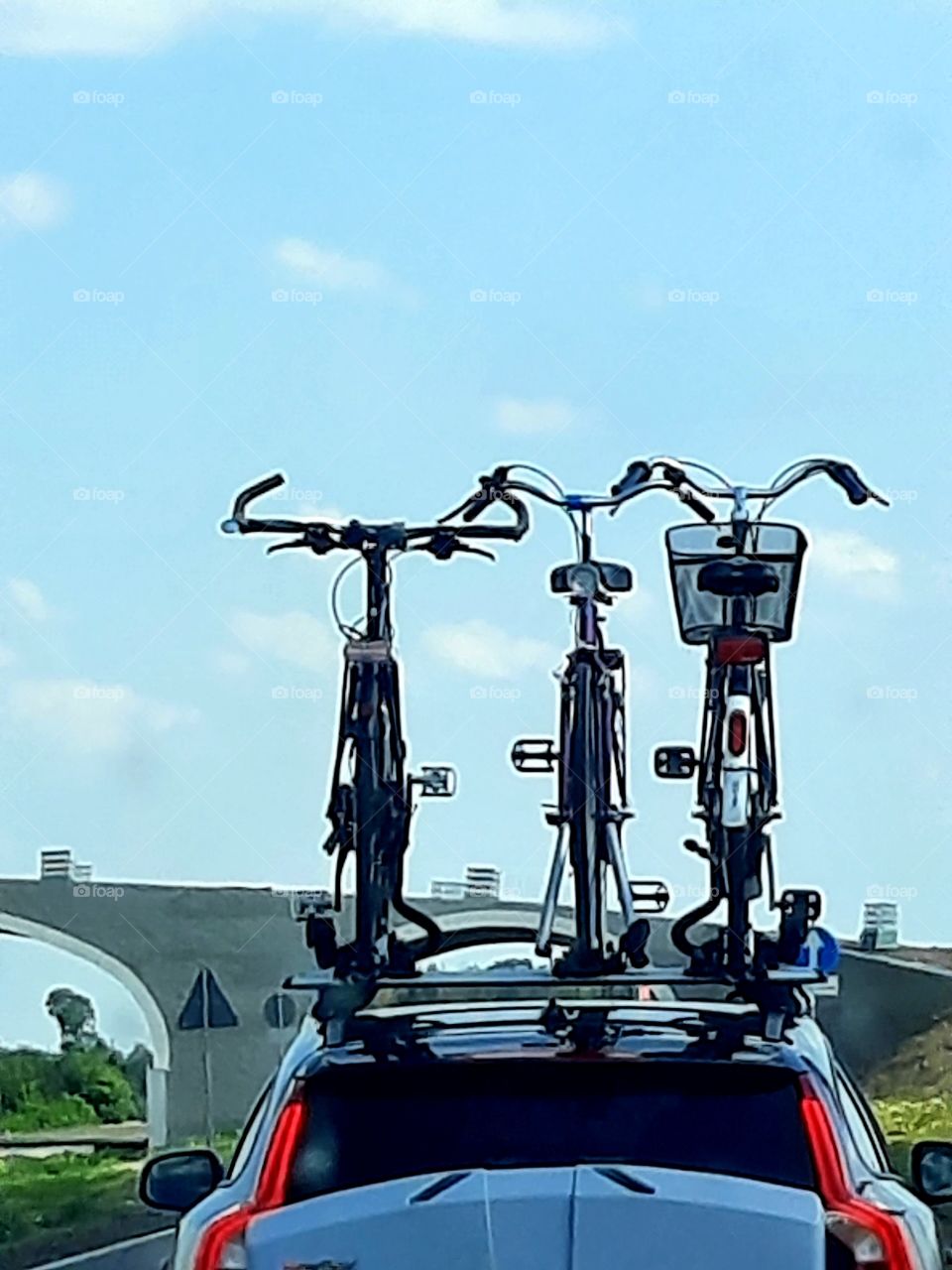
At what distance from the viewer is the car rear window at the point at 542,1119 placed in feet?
11.6

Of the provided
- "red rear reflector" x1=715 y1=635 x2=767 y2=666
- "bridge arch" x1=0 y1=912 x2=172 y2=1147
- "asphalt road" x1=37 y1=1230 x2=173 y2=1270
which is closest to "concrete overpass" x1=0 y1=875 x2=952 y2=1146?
"bridge arch" x1=0 y1=912 x2=172 y2=1147

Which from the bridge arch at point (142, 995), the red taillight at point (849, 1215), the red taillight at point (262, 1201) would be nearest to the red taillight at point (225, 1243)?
the red taillight at point (262, 1201)

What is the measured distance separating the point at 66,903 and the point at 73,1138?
0.60 m

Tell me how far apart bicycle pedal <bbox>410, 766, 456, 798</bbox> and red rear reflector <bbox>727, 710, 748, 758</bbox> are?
0.65m

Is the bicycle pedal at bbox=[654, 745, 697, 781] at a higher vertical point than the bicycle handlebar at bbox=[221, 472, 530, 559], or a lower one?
lower

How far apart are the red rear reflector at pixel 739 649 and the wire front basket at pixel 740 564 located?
1.0 inches

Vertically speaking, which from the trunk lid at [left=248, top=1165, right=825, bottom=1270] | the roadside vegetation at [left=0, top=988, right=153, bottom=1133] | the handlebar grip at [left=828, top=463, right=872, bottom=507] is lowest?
the trunk lid at [left=248, top=1165, right=825, bottom=1270]

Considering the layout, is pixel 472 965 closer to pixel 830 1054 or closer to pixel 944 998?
pixel 944 998

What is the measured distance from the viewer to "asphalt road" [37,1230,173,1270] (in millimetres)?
5406

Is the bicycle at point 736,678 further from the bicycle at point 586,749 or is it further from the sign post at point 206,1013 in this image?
the sign post at point 206,1013

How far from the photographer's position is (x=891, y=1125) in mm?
5238

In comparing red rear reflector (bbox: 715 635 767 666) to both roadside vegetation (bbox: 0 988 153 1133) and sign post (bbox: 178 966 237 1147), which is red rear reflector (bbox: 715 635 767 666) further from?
roadside vegetation (bbox: 0 988 153 1133)

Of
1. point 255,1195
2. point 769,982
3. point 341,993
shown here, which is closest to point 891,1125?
point 769,982

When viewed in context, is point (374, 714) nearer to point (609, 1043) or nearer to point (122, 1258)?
point (122, 1258)
